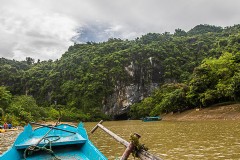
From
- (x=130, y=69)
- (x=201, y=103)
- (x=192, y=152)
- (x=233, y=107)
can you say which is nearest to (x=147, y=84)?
(x=130, y=69)

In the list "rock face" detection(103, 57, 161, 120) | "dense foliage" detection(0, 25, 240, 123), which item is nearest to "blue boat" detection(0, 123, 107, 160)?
"dense foliage" detection(0, 25, 240, 123)

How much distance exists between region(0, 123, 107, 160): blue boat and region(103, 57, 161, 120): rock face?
51.8 meters

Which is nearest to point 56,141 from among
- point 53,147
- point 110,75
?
point 53,147

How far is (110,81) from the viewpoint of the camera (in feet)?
202

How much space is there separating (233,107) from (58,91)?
46056 millimetres

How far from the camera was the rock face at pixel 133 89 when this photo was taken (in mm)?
59781

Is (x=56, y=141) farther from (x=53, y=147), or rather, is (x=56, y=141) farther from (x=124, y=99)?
(x=124, y=99)

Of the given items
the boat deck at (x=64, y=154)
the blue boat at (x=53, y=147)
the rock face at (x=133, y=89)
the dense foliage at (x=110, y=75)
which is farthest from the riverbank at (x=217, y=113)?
the rock face at (x=133, y=89)

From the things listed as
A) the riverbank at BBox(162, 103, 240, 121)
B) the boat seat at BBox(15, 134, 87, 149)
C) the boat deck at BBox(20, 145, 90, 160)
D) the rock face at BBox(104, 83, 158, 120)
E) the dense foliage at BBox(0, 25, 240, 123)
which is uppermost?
the dense foliage at BBox(0, 25, 240, 123)

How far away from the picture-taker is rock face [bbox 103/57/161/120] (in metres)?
59.8

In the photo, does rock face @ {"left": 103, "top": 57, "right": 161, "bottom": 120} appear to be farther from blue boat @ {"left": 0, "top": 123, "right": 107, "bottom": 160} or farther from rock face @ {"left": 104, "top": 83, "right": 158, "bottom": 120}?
blue boat @ {"left": 0, "top": 123, "right": 107, "bottom": 160}

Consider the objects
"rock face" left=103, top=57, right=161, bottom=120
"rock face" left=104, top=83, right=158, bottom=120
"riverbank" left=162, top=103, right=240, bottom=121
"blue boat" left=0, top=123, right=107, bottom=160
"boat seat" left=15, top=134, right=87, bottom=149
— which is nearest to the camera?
"blue boat" left=0, top=123, right=107, bottom=160

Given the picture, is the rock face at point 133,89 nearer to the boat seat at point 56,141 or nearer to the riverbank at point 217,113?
the riverbank at point 217,113

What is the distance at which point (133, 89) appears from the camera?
60.8 metres
